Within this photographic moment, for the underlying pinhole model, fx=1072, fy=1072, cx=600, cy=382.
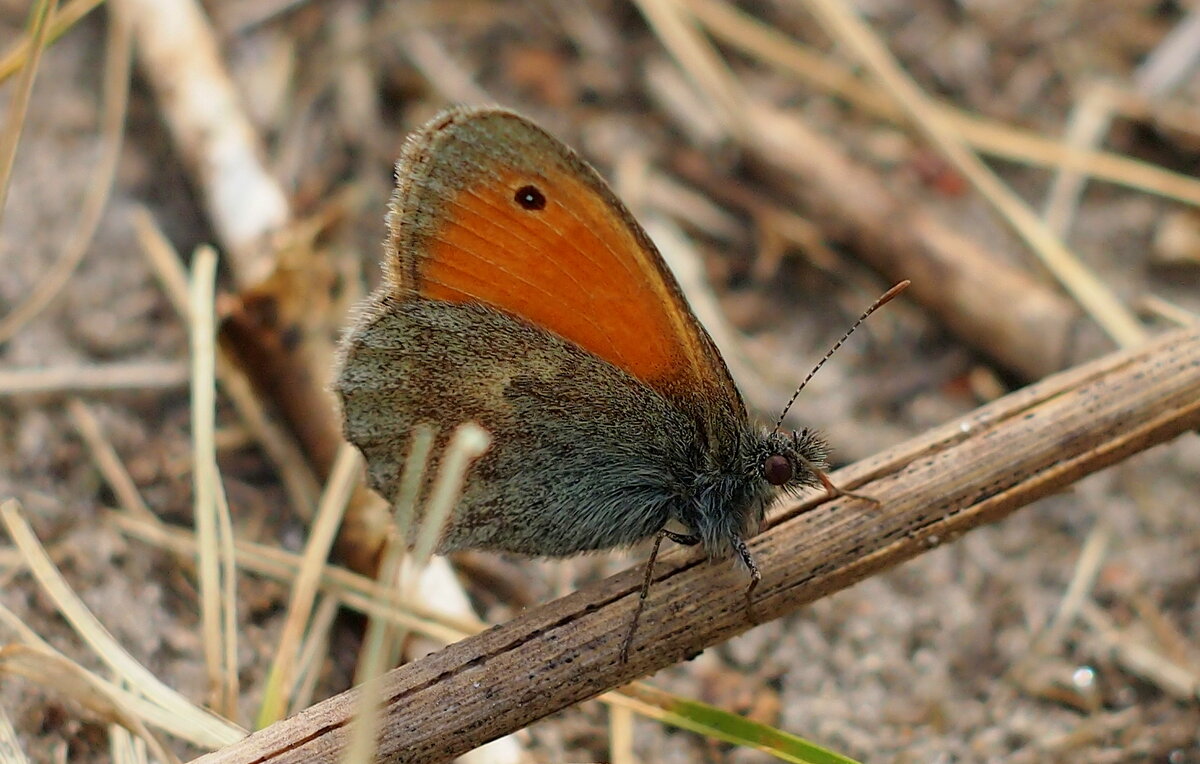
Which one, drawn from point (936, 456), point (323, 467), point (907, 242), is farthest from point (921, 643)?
point (323, 467)

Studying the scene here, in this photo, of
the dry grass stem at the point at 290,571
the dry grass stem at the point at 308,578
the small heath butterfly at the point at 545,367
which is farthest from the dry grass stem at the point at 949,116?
the dry grass stem at the point at 290,571

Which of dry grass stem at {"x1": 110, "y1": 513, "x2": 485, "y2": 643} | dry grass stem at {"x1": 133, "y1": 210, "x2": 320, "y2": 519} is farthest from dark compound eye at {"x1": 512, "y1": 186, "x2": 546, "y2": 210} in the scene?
dry grass stem at {"x1": 133, "y1": 210, "x2": 320, "y2": 519}

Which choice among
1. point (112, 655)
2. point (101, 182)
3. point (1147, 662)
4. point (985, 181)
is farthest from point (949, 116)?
point (112, 655)

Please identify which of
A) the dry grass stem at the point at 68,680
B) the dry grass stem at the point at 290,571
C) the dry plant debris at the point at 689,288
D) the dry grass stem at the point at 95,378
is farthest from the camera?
the dry grass stem at the point at 95,378

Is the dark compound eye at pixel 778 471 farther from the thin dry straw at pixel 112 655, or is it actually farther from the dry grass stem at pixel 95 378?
the dry grass stem at pixel 95 378

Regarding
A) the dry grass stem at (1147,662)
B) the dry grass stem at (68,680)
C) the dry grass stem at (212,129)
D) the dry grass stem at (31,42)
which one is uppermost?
the dry grass stem at (212,129)

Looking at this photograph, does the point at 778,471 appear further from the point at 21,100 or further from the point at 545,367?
the point at 21,100

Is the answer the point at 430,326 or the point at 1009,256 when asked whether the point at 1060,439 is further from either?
the point at 1009,256
